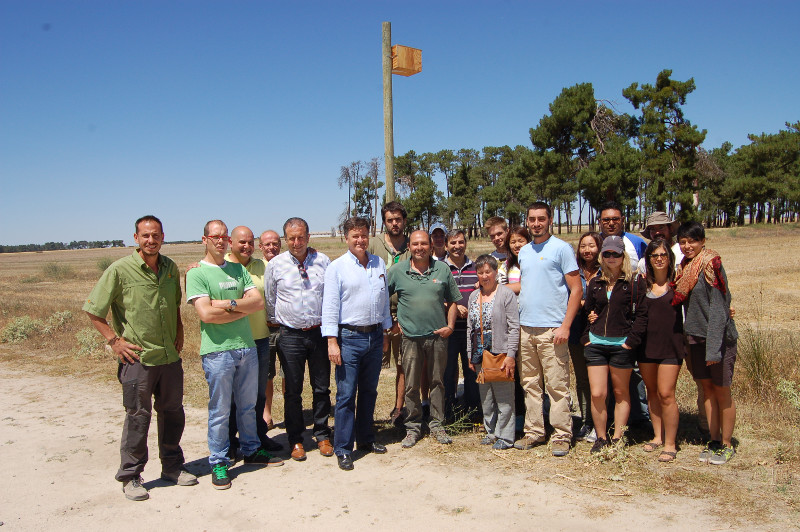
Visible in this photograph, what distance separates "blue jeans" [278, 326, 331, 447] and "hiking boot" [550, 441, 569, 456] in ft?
6.89

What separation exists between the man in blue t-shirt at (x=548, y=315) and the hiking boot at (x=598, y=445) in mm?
228

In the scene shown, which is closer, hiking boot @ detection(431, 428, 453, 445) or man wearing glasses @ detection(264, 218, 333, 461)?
man wearing glasses @ detection(264, 218, 333, 461)

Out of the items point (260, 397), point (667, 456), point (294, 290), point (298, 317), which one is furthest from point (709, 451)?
point (260, 397)

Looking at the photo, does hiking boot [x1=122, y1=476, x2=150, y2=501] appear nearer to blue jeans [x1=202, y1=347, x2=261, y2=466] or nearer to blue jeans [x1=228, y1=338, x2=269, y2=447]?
blue jeans [x1=202, y1=347, x2=261, y2=466]

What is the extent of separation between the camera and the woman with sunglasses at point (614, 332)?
462cm

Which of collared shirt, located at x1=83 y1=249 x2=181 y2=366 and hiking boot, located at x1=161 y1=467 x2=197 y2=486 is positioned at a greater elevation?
collared shirt, located at x1=83 y1=249 x2=181 y2=366

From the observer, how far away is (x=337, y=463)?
15.8ft

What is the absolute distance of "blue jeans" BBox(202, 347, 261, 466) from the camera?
172 inches

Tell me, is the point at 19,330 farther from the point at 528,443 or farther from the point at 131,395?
the point at 528,443

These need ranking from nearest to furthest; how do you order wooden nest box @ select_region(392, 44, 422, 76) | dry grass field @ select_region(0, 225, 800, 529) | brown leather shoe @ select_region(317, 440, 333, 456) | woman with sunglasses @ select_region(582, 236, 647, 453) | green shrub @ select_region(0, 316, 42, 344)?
dry grass field @ select_region(0, 225, 800, 529) → woman with sunglasses @ select_region(582, 236, 647, 453) → brown leather shoe @ select_region(317, 440, 333, 456) → wooden nest box @ select_region(392, 44, 422, 76) → green shrub @ select_region(0, 316, 42, 344)

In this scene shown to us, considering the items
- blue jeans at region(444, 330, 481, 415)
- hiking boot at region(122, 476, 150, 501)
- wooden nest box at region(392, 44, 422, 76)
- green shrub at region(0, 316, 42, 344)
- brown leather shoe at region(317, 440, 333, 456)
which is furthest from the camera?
green shrub at region(0, 316, 42, 344)

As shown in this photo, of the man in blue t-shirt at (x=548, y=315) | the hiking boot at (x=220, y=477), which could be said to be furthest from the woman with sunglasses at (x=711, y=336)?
the hiking boot at (x=220, y=477)

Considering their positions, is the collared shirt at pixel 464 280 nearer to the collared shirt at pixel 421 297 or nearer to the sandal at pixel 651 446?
the collared shirt at pixel 421 297

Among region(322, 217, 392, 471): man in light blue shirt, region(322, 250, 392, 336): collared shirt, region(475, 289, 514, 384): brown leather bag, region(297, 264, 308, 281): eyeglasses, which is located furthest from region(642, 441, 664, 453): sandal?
region(297, 264, 308, 281): eyeglasses
